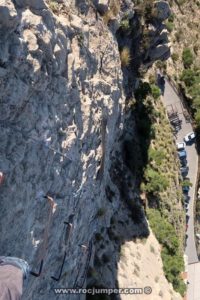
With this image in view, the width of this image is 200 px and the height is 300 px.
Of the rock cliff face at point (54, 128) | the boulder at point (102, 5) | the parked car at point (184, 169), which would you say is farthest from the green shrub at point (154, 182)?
the boulder at point (102, 5)

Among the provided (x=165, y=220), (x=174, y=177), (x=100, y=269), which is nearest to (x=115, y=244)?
(x=100, y=269)

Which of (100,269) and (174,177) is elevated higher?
(174,177)

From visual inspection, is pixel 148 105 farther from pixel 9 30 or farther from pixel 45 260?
pixel 9 30

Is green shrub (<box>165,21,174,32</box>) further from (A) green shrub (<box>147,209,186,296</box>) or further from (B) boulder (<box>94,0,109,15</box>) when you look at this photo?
(B) boulder (<box>94,0,109,15</box>)

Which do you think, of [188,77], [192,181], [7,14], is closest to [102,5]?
[7,14]

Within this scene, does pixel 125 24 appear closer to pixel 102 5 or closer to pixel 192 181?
pixel 102 5

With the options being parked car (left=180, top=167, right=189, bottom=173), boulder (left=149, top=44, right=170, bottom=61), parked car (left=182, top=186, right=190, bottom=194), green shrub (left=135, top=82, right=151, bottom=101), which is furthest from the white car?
boulder (left=149, top=44, right=170, bottom=61)

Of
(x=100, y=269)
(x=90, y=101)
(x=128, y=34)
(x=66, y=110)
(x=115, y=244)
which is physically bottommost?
(x=100, y=269)
